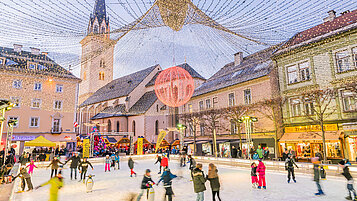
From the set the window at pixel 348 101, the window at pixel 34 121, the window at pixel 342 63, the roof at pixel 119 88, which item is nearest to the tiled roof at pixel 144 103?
the roof at pixel 119 88

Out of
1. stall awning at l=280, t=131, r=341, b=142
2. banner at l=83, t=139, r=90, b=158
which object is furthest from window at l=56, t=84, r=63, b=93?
stall awning at l=280, t=131, r=341, b=142

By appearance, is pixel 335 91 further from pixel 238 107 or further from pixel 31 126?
pixel 31 126

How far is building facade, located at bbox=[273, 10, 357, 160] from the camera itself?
17688mm

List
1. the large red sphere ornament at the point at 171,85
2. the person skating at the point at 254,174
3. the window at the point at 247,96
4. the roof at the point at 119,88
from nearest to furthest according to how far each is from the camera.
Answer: the person skating at the point at 254,174
the large red sphere ornament at the point at 171,85
the window at the point at 247,96
the roof at the point at 119,88

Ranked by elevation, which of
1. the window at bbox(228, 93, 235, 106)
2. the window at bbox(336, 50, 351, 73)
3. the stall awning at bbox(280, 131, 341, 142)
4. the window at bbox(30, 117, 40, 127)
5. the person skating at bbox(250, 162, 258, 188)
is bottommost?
the person skating at bbox(250, 162, 258, 188)

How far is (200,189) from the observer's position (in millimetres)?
7121

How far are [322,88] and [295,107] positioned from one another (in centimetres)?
330

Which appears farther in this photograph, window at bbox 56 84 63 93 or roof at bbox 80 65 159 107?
roof at bbox 80 65 159 107

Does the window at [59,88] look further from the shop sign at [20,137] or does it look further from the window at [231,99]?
the window at [231,99]

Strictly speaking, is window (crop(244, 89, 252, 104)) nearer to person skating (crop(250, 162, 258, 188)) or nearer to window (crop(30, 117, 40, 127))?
person skating (crop(250, 162, 258, 188))

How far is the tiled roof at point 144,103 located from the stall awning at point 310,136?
2724cm

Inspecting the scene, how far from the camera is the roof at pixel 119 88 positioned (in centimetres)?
5184

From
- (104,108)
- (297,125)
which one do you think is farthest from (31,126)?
(297,125)

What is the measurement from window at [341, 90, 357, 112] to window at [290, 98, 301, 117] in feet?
12.8
